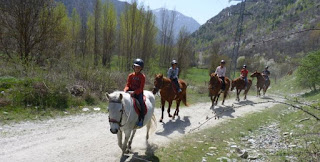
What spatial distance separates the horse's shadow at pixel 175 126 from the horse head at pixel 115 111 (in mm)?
3361

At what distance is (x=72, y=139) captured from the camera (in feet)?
21.2

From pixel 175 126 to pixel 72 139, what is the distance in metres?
4.08

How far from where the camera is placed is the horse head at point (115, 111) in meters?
4.40

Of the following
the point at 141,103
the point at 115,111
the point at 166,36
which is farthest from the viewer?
the point at 166,36

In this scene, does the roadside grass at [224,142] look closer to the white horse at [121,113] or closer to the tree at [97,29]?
the white horse at [121,113]

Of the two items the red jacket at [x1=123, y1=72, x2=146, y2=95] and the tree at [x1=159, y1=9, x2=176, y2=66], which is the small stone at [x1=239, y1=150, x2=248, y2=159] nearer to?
the red jacket at [x1=123, y1=72, x2=146, y2=95]

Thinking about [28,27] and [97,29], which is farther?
[97,29]

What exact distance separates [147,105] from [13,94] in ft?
22.0

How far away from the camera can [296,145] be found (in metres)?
5.67

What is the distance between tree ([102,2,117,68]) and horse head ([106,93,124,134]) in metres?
19.9

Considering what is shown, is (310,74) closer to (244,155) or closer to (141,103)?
(244,155)

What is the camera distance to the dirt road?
17.5ft

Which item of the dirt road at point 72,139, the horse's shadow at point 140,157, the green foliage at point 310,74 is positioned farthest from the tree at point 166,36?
the horse's shadow at point 140,157

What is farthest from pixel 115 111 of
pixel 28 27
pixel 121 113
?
pixel 28 27
